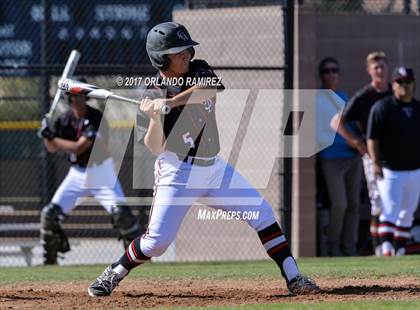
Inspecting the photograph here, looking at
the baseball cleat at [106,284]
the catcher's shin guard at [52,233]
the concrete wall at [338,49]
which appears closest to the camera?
the baseball cleat at [106,284]

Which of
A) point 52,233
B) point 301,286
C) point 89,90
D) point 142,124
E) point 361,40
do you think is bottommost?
point 52,233

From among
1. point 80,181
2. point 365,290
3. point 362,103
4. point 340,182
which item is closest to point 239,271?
point 365,290

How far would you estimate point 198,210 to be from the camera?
1291 cm

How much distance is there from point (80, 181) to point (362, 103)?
11.5 feet

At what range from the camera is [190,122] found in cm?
734

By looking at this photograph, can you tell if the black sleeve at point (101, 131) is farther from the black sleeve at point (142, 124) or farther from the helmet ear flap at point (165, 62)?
the helmet ear flap at point (165, 62)

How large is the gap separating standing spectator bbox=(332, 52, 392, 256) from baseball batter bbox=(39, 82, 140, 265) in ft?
9.15

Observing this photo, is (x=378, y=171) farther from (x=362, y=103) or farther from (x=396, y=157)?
(x=362, y=103)

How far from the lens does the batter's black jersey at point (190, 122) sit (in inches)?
286

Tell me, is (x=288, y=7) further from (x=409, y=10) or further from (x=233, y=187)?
(x=233, y=187)

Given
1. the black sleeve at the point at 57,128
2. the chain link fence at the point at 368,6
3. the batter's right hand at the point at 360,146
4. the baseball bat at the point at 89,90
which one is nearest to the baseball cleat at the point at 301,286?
the baseball bat at the point at 89,90

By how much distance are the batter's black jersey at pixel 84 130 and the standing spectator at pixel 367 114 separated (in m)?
2.82

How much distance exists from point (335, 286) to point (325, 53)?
589 centimetres

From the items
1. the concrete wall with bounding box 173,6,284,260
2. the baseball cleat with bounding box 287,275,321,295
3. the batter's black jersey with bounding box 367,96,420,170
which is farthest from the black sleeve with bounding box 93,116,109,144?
the baseball cleat with bounding box 287,275,321,295
